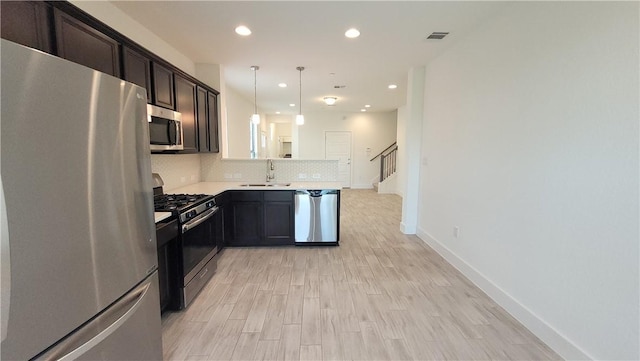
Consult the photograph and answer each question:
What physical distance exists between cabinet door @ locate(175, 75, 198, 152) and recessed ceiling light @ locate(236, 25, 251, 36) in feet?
2.87

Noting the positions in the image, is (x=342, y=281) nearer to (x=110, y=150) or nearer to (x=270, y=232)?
(x=270, y=232)

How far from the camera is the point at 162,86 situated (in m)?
2.87

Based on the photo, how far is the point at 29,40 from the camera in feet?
4.99

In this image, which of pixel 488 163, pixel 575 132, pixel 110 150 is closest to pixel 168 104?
pixel 110 150

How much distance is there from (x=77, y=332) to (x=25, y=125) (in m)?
0.81

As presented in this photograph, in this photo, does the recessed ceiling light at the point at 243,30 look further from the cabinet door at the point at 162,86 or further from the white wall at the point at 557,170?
the white wall at the point at 557,170

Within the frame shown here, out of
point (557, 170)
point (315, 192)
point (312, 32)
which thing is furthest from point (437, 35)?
point (315, 192)

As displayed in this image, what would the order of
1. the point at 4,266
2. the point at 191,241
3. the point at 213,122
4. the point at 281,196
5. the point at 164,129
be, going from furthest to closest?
the point at 213,122 → the point at 281,196 → the point at 164,129 → the point at 191,241 → the point at 4,266

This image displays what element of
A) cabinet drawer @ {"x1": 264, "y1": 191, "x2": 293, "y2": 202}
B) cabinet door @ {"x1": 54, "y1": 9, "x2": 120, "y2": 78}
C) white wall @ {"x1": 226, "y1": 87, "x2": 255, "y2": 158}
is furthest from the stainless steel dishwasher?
white wall @ {"x1": 226, "y1": 87, "x2": 255, "y2": 158}

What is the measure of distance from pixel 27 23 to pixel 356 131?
8.93 m

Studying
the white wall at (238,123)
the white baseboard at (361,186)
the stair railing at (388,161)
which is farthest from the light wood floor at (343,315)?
the white baseboard at (361,186)

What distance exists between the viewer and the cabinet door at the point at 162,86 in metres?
2.74

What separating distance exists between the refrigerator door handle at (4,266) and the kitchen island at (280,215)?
3061 mm

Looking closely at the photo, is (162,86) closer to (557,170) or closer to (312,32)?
(312,32)
